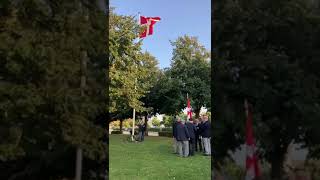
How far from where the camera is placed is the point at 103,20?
6.47m

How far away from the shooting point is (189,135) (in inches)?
428

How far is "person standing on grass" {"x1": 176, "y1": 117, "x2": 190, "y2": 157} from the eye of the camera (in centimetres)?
1066

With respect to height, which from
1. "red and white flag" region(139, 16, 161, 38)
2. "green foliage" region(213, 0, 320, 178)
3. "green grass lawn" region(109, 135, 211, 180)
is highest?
"red and white flag" region(139, 16, 161, 38)

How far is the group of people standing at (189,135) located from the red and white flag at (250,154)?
4199 millimetres

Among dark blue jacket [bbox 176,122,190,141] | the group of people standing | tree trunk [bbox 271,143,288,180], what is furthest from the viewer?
dark blue jacket [bbox 176,122,190,141]

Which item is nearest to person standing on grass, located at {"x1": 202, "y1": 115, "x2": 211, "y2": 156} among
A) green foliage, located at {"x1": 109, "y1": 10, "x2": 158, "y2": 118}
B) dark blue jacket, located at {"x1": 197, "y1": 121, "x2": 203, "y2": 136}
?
dark blue jacket, located at {"x1": 197, "y1": 121, "x2": 203, "y2": 136}

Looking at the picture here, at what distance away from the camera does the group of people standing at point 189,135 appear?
10.5 metres

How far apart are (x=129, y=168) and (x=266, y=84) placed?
10.5 ft

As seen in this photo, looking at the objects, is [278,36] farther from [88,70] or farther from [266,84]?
[88,70]

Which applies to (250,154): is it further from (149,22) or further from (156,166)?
(149,22)

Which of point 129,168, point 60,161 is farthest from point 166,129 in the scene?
point 60,161

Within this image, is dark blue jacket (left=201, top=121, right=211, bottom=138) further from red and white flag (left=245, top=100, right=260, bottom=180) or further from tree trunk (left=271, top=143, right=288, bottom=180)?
red and white flag (left=245, top=100, right=260, bottom=180)

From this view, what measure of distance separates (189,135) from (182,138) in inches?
7.6

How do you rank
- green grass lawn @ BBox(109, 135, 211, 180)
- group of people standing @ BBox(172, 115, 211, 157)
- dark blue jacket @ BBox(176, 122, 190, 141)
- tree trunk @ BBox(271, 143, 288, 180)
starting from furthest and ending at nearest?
dark blue jacket @ BBox(176, 122, 190, 141) < group of people standing @ BBox(172, 115, 211, 157) < green grass lawn @ BBox(109, 135, 211, 180) < tree trunk @ BBox(271, 143, 288, 180)
